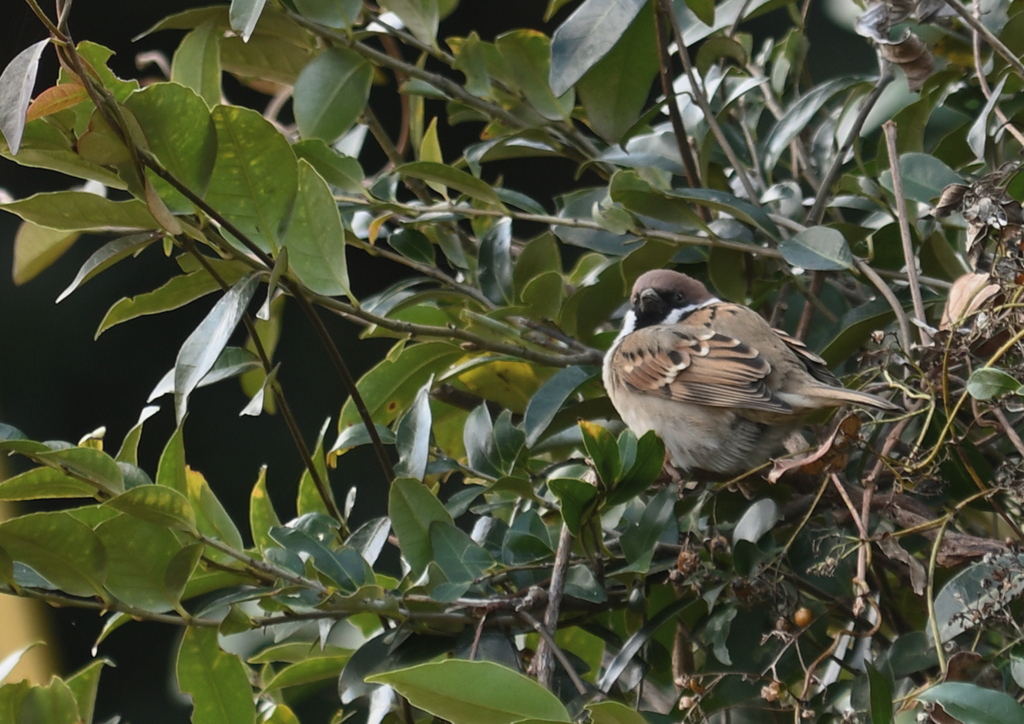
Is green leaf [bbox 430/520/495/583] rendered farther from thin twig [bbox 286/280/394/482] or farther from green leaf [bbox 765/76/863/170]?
green leaf [bbox 765/76/863/170]

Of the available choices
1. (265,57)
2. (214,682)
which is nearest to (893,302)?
(214,682)

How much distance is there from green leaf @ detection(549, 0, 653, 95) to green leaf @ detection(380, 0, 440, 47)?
20 cm

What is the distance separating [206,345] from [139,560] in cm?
20

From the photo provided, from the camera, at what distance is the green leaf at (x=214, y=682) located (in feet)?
3.18

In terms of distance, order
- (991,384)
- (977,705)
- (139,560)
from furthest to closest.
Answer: (139,560)
(991,384)
(977,705)

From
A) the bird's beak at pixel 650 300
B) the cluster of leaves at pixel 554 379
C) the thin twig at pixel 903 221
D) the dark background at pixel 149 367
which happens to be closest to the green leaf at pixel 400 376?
the cluster of leaves at pixel 554 379

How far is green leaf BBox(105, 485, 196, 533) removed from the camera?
862mm

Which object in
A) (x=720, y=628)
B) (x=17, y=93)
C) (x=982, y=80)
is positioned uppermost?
(x=17, y=93)

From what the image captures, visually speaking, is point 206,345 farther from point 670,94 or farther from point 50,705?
point 670,94

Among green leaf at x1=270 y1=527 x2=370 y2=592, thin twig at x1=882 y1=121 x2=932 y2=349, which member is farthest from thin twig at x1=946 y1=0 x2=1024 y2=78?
green leaf at x1=270 y1=527 x2=370 y2=592

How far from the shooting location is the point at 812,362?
1350 millimetres

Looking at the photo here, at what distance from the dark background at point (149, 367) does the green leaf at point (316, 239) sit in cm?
197

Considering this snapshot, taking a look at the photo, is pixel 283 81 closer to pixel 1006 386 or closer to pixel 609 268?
pixel 609 268

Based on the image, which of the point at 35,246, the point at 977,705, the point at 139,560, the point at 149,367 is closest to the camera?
the point at 977,705
